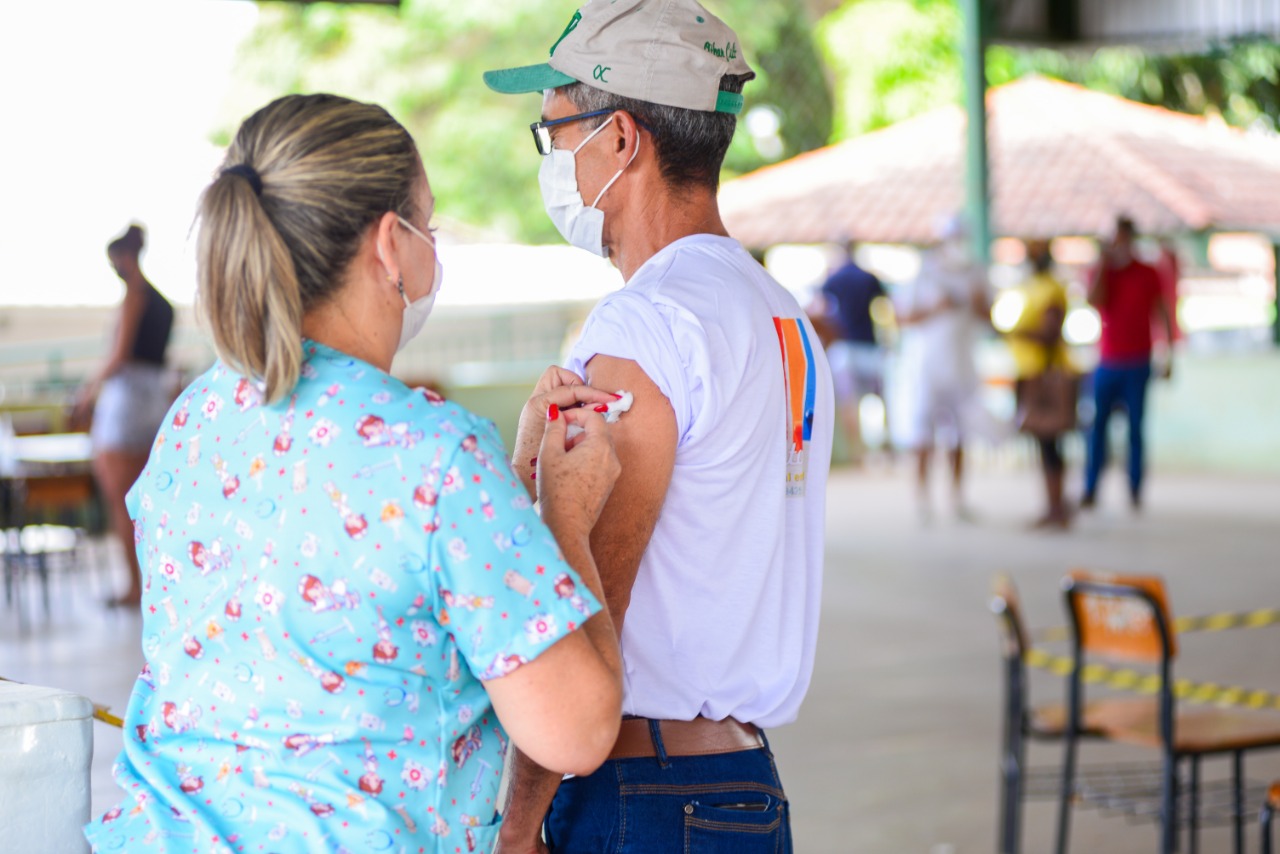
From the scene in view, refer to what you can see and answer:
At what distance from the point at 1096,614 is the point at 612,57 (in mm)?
2772

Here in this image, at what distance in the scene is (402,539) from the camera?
1.46 metres

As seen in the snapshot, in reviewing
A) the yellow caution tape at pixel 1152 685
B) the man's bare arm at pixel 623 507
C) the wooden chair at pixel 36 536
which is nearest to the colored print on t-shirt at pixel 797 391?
the man's bare arm at pixel 623 507

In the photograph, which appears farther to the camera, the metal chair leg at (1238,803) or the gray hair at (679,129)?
the metal chair leg at (1238,803)

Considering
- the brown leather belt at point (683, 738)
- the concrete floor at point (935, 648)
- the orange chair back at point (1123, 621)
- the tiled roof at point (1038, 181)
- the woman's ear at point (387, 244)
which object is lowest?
the concrete floor at point (935, 648)

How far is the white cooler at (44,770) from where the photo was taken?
1.71 metres

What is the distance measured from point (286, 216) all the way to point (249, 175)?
0.19 feet

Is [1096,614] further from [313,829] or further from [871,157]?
[871,157]

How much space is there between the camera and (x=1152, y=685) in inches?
247

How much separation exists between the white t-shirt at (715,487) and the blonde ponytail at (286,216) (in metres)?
0.33

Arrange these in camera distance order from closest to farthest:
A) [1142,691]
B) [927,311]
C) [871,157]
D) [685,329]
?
[685,329]
[1142,691]
[927,311]
[871,157]

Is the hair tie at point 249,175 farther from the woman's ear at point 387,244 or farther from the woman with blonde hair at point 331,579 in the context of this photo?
the woman's ear at point 387,244

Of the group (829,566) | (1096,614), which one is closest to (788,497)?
(1096,614)

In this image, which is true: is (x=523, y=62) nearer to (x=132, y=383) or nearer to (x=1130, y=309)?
(x=1130, y=309)

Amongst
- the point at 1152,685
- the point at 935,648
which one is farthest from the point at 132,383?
the point at 1152,685
